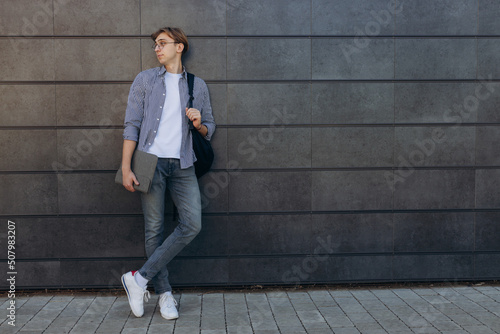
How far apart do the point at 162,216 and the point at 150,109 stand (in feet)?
3.10

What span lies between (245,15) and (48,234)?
2851 mm

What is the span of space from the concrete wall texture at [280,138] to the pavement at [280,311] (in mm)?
196

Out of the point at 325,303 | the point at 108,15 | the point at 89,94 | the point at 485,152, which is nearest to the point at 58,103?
the point at 89,94

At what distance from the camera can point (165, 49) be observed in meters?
4.45

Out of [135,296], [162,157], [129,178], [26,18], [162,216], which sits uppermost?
[26,18]

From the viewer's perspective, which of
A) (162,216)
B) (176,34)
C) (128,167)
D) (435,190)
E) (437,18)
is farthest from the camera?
(435,190)

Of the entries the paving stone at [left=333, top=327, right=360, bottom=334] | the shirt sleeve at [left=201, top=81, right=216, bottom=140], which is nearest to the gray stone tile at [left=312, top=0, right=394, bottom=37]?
the shirt sleeve at [left=201, top=81, right=216, bottom=140]

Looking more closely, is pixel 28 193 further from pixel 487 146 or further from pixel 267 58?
pixel 487 146

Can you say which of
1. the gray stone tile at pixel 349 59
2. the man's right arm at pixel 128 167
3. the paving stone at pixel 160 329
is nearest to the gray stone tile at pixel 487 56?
the gray stone tile at pixel 349 59

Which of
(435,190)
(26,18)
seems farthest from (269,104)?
(26,18)

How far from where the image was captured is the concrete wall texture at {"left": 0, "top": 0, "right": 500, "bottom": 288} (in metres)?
4.72

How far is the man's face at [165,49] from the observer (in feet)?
14.6

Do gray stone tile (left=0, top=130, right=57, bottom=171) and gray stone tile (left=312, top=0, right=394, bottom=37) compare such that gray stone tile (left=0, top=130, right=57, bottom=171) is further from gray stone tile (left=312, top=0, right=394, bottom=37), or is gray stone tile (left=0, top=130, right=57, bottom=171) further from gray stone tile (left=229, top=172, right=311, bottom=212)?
gray stone tile (left=312, top=0, right=394, bottom=37)

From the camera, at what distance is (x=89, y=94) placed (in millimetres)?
4742
